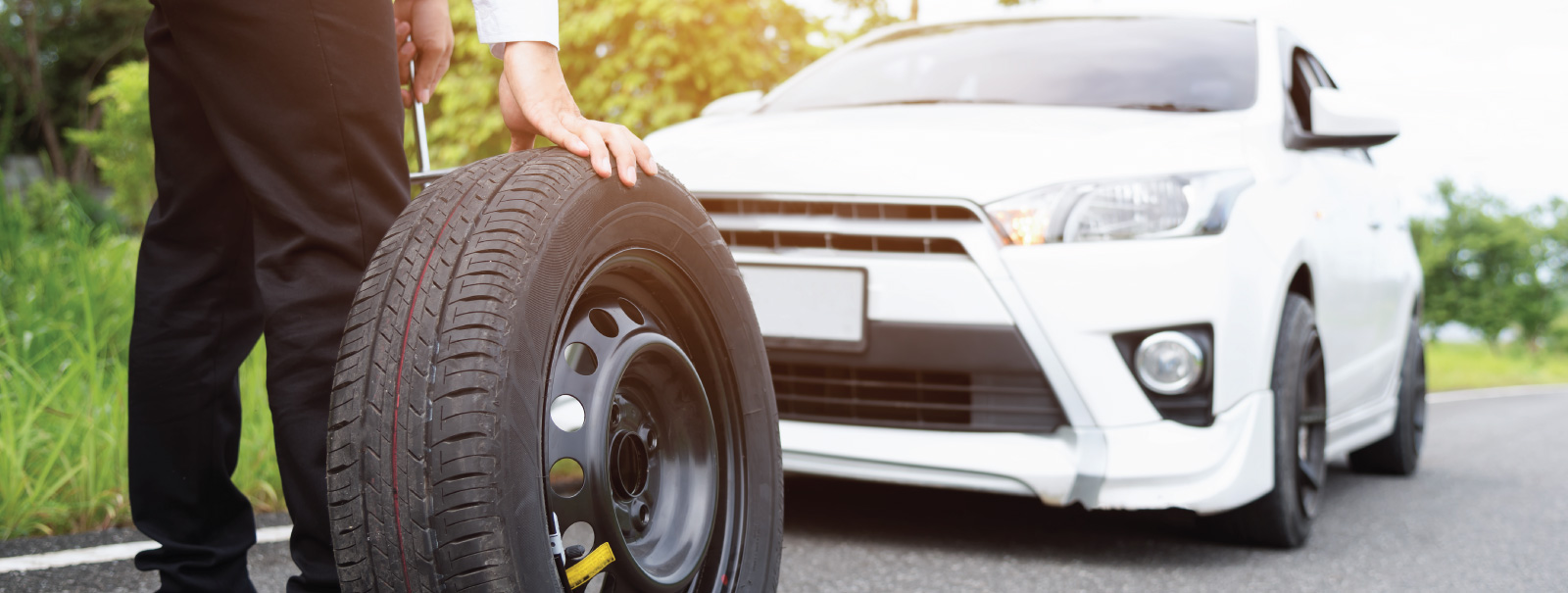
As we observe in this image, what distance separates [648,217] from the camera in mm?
1546

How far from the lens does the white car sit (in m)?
2.73

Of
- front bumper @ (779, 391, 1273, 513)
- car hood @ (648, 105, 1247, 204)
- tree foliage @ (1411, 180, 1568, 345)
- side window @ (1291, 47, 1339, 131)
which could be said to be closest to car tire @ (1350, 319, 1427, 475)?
side window @ (1291, 47, 1339, 131)

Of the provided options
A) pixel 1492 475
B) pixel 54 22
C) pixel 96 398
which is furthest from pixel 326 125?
pixel 54 22

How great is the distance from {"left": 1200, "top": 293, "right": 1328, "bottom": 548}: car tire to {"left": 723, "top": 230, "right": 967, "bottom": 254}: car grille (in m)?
0.86

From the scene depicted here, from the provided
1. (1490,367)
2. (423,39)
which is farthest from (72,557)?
(1490,367)

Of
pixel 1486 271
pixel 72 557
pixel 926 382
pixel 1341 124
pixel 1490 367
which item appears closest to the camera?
pixel 72 557

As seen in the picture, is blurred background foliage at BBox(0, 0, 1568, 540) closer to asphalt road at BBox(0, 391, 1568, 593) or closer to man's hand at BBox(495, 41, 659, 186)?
asphalt road at BBox(0, 391, 1568, 593)

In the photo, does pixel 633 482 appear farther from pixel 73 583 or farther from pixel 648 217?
pixel 73 583

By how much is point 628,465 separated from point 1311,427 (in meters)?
2.35

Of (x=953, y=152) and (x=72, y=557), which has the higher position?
(x=953, y=152)

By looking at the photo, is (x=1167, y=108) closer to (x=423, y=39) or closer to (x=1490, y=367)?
(x=423, y=39)

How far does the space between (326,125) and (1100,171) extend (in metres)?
1.81

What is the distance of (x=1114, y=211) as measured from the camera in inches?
109

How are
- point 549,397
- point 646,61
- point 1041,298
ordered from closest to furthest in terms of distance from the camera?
1. point 549,397
2. point 1041,298
3. point 646,61
